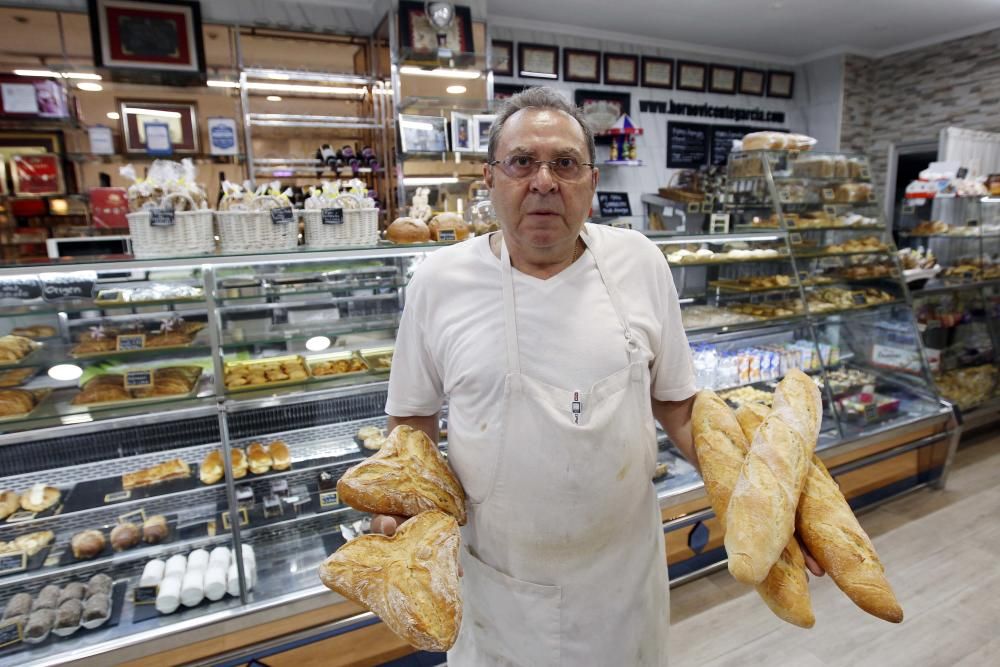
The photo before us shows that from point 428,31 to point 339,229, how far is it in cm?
347

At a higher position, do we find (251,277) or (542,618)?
(251,277)

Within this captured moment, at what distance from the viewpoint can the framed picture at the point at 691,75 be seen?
6.88m

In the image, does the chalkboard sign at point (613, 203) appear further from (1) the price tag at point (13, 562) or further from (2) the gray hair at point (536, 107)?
(1) the price tag at point (13, 562)

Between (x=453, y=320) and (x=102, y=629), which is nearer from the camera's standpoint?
(x=453, y=320)

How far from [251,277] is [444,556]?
177cm

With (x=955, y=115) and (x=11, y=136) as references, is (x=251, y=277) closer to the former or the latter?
(x=11, y=136)

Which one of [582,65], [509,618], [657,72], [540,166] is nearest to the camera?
[540,166]

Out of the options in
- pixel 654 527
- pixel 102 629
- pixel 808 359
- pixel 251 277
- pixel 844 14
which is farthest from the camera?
pixel 844 14

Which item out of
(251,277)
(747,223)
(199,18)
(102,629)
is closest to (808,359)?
(747,223)

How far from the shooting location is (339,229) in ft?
7.70

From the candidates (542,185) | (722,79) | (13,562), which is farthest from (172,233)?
(722,79)

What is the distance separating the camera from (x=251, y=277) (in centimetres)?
239

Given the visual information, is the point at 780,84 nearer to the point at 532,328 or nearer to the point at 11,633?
the point at 532,328

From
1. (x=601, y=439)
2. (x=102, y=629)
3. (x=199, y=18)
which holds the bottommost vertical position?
(x=102, y=629)
